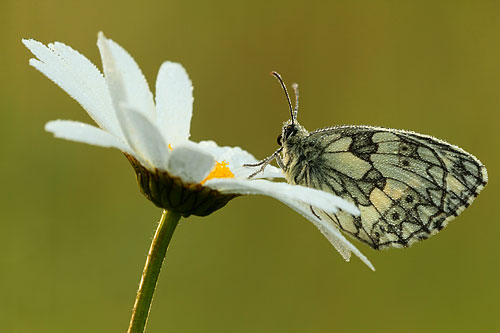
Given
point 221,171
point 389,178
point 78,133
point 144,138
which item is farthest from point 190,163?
point 389,178

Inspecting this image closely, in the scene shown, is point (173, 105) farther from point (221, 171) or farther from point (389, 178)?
point (389, 178)

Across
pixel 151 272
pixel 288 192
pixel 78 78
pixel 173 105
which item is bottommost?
pixel 151 272

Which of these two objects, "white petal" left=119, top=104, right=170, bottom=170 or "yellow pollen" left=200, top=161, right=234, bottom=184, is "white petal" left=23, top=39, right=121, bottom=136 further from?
"yellow pollen" left=200, top=161, right=234, bottom=184

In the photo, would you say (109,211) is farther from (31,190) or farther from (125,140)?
(125,140)

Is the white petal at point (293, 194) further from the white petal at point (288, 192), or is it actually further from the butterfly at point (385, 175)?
the butterfly at point (385, 175)

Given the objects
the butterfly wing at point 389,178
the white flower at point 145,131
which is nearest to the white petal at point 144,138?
the white flower at point 145,131

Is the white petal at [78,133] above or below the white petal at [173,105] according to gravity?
below
